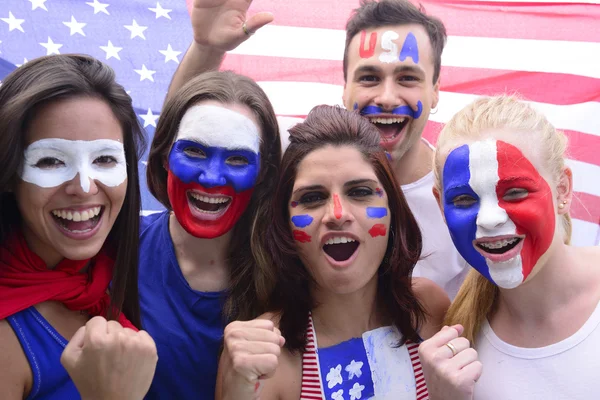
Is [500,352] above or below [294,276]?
below

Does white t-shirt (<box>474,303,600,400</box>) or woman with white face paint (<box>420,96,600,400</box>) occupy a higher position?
woman with white face paint (<box>420,96,600,400</box>)

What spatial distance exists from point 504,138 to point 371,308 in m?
1.02

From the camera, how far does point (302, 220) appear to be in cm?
326

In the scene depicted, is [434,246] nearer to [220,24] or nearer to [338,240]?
[338,240]

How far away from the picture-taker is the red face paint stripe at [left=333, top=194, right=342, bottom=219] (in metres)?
3.16

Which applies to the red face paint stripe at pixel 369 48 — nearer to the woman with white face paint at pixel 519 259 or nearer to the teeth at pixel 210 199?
the woman with white face paint at pixel 519 259

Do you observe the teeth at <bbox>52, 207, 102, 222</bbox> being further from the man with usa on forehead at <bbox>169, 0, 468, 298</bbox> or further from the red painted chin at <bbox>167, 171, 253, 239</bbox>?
the man with usa on forehead at <bbox>169, 0, 468, 298</bbox>

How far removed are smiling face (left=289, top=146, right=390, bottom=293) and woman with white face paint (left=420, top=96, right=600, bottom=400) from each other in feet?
1.12

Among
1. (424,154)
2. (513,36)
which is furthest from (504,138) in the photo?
(513,36)

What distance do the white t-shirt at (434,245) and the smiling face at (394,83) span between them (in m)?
0.27

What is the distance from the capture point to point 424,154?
4.71m

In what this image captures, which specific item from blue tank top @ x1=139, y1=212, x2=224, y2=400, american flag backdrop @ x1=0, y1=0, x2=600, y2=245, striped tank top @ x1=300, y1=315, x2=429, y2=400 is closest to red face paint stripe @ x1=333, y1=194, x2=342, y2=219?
striped tank top @ x1=300, y1=315, x2=429, y2=400

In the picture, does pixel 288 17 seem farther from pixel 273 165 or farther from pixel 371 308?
pixel 371 308

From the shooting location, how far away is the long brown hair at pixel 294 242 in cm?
334
